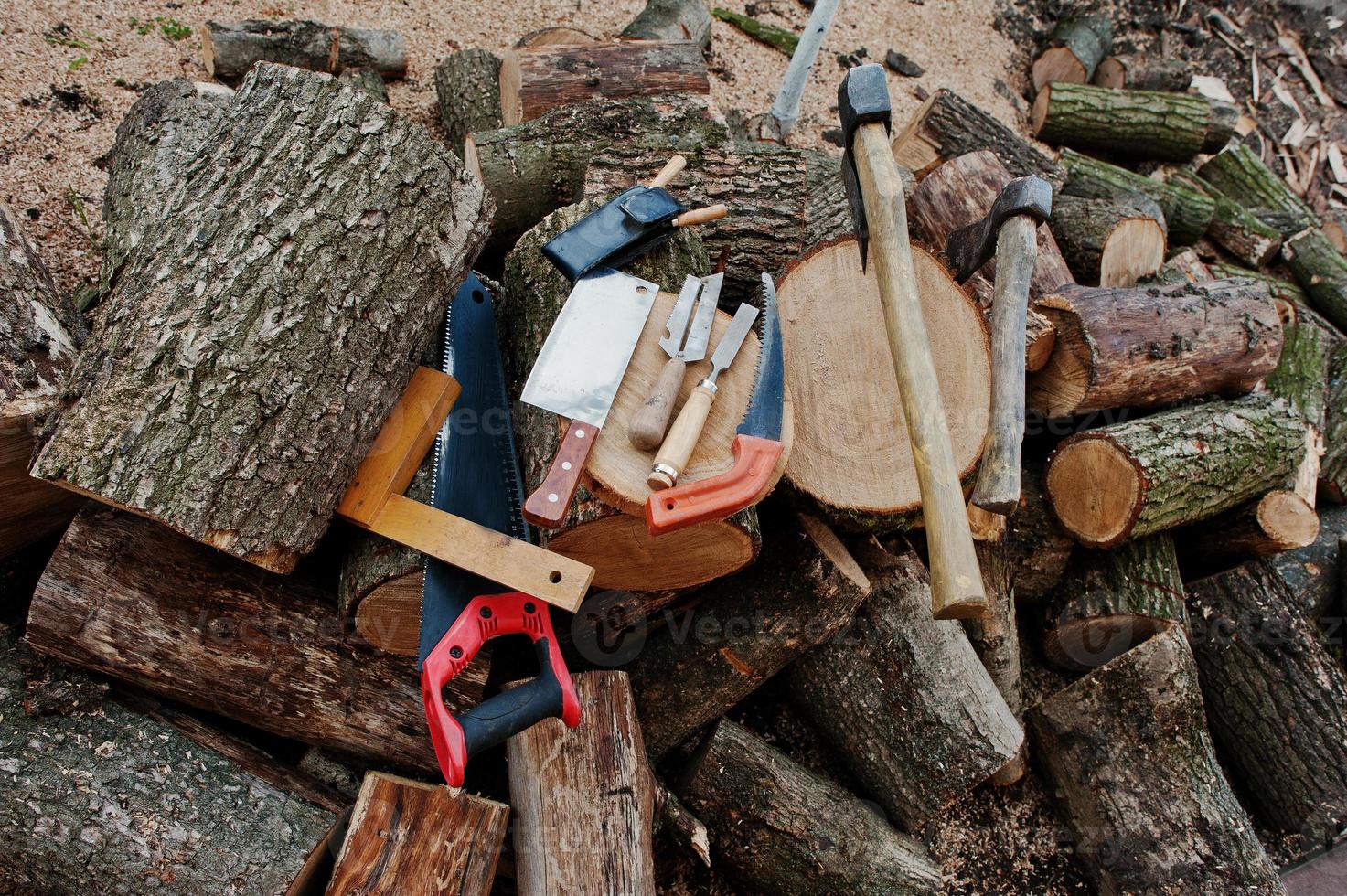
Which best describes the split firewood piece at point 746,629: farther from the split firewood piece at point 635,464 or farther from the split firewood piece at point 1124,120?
the split firewood piece at point 1124,120

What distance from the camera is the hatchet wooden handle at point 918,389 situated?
1.95 m

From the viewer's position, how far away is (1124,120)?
4.91 meters

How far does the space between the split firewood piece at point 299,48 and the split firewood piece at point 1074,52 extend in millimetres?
3853

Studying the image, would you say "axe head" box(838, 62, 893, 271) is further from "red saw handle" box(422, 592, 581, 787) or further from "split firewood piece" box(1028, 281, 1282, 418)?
"red saw handle" box(422, 592, 581, 787)

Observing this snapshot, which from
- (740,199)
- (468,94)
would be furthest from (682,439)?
(468,94)

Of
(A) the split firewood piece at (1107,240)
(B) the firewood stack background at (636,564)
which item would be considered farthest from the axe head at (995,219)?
(A) the split firewood piece at (1107,240)

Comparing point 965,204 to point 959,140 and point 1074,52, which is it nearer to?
point 959,140

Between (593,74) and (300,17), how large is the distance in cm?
183

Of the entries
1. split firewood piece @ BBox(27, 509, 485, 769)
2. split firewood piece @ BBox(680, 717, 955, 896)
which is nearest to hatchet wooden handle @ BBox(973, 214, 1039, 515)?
split firewood piece @ BBox(680, 717, 955, 896)

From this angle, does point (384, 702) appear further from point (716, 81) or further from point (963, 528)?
point (716, 81)

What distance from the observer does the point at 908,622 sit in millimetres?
2668

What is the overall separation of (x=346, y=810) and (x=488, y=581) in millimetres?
715

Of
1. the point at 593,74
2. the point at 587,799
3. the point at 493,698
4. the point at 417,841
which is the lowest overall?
the point at 587,799

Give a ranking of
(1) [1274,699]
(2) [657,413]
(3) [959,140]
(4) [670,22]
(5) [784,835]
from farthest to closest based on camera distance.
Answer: (4) [670,22] → (3) [959,140] → (1) [1274,699] → (5) [784,835] → (2) [657,413]
